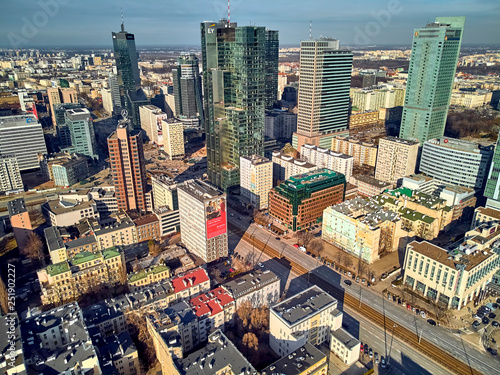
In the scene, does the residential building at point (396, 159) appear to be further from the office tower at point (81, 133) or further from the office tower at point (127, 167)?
the office tower at point (81, 133)

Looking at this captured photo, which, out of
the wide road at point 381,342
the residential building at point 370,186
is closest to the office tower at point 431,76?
the residential building at point 370,186

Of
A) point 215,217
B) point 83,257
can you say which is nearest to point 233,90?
point 215,217

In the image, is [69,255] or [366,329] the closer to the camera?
[366,329]

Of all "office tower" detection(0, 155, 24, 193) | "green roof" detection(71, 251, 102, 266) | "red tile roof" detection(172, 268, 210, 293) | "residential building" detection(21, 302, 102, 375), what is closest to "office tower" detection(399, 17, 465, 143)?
"red tile roof" detection(172, 268, 210, 293)

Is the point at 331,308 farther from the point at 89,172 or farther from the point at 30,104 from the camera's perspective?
the point at 30,104

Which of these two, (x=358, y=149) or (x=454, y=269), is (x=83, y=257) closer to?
(x=454, y=269)

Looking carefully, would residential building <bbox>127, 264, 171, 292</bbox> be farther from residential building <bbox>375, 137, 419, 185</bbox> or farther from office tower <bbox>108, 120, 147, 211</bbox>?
residential building <bbox>375, 137, 419, 185</bbox>

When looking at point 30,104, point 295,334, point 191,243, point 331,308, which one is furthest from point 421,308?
point 30,104
